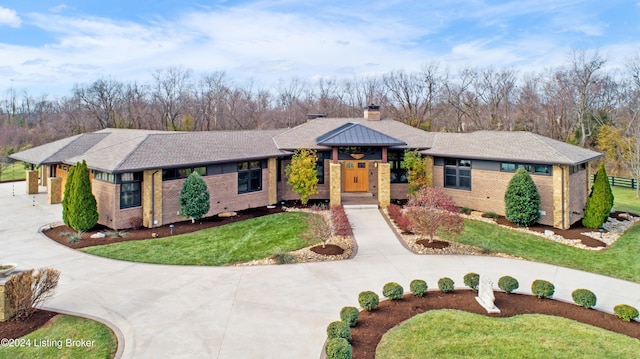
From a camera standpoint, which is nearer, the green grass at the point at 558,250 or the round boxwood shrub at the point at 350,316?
the round boxwood shrub at the point at 350,316

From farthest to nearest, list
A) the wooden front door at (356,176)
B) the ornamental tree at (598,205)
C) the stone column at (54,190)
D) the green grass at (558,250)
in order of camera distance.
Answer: the wooden front door at (356,176)
the stone column at (54,190)
the ornamental tree at (598,205)
the green grass at (558,250)

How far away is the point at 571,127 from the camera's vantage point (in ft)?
160

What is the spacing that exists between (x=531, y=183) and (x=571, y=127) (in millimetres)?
36851

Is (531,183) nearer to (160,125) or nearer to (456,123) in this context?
(456,123)

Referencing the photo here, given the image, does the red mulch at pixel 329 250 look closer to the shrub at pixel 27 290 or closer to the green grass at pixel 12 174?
the shrub at pixel 27 290

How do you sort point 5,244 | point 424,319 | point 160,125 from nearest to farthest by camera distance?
point 424,319 → point 5,244 → point 160,125

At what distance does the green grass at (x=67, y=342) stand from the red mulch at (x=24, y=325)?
0.21 m

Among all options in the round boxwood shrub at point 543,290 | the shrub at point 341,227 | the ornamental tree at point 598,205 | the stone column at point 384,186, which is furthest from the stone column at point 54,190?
the ornamental tree at point 598,205

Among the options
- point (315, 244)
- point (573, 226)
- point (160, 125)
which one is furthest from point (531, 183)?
point (160, 125)

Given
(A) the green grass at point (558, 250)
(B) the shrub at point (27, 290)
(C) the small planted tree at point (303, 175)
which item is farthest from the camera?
(C) the small planted tree at point (303, 175)

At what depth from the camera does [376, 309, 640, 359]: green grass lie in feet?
26.2

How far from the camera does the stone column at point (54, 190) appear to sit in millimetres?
24438

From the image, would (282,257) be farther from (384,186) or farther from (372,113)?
(372,113)

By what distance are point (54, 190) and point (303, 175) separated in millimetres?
16199
